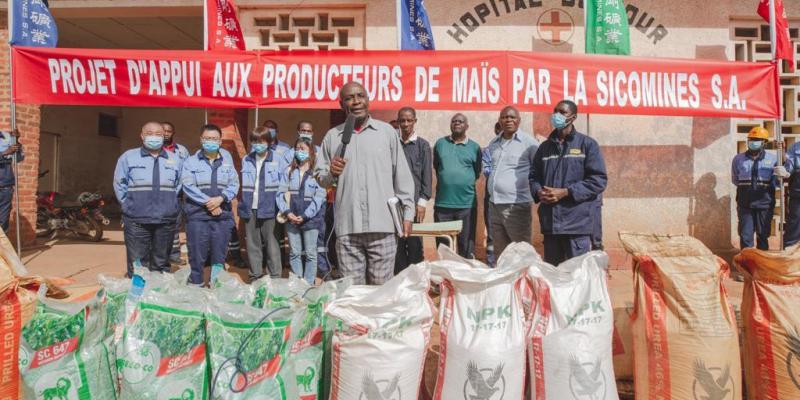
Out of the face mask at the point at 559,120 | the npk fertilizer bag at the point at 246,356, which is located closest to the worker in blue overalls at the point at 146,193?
the npk fertilizer bag at the point at 246,356

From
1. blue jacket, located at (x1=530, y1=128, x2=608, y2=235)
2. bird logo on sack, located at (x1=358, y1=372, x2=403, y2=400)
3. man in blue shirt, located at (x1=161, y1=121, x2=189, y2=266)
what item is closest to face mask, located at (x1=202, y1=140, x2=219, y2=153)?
man in blue shirt, located at (x1=161, y1=121, x2=189, y2=266)

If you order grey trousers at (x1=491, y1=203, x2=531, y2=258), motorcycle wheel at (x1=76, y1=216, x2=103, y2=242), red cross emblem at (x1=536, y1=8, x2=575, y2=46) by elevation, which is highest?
red cross emblem at (x1=536, y1=8, x2=575, y2=46)

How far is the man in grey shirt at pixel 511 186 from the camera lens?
4.20 m

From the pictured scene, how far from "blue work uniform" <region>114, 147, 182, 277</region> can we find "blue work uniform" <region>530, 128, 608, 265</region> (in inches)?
124

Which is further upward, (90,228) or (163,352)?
(90,228)

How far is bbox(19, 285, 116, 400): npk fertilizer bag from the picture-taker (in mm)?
2027

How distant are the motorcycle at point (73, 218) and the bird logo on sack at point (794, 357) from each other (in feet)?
29.5

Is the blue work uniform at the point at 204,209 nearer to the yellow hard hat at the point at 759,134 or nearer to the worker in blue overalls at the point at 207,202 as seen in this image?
the worker in blue overalls at the point at 207,202

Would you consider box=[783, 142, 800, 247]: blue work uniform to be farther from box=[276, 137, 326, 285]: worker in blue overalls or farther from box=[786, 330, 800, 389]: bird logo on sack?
box=[276, 137, 326, 285]: worker in blue overalls

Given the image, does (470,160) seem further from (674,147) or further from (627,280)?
(674,147)

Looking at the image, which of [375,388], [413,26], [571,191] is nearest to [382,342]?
[375,388]

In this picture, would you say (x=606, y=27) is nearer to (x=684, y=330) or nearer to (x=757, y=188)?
(x=757, y=188)

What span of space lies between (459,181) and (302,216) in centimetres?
154

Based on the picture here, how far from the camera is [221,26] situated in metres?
5.35
